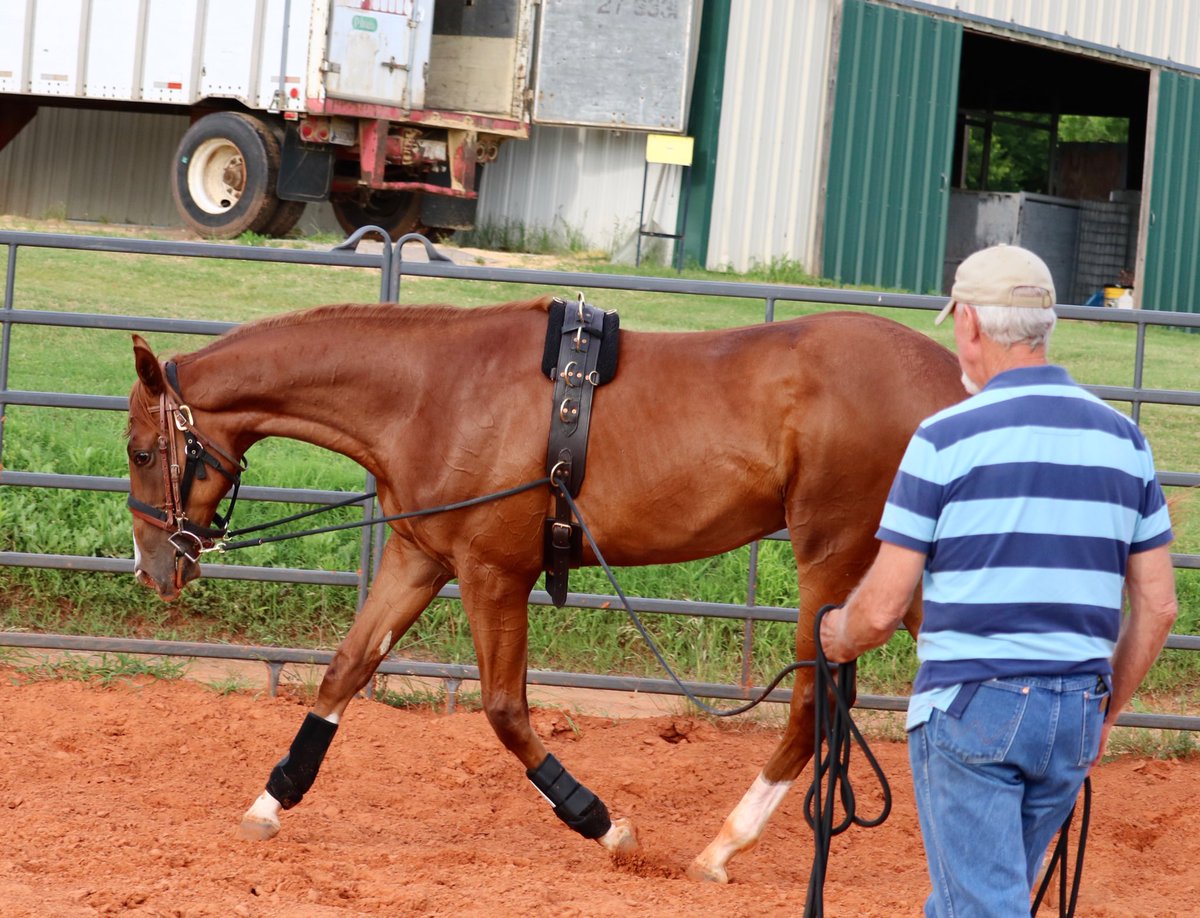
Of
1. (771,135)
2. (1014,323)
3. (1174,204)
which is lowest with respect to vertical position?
(1014,323)

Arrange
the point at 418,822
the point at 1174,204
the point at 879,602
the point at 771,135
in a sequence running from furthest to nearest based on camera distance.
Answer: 1. the point at 1174,204
2. the point at 771,135
3. the point at 418,822
4. the point at 879,602

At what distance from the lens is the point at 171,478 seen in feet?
14.4

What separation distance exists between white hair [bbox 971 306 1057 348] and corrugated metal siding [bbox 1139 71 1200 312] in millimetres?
15320

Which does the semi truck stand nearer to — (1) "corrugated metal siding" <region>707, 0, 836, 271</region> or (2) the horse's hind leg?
(1) "corrugated metal siding" <region>707, 0, 836, 271</region>

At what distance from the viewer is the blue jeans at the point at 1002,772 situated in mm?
2447

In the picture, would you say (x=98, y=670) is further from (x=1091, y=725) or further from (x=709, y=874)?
(x=1091, y=725)

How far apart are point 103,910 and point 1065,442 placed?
8.78 feet

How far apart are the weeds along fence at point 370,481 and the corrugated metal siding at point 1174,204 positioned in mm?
11831

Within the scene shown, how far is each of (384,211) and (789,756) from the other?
11.1 m

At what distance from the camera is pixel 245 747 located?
548cm

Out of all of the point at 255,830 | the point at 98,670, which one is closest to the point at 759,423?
the point at 255,830

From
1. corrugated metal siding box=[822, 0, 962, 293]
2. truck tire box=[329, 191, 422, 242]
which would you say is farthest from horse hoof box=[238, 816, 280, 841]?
corrugated metal siding box=[822, 0, 962, 293]

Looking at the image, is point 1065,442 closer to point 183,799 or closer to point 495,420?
point 495,420

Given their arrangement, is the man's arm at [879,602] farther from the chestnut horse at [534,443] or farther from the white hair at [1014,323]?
the chestnut horse at [534,443]
